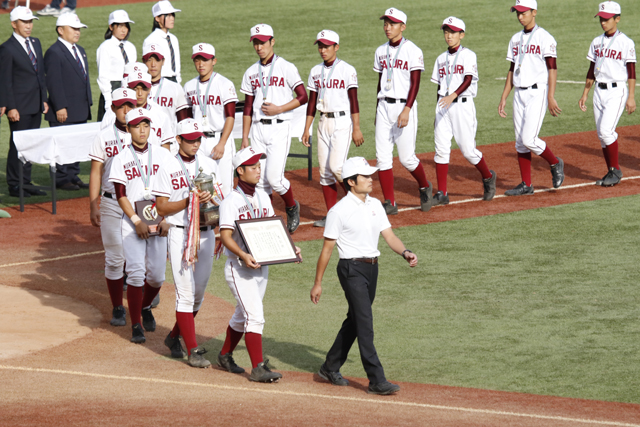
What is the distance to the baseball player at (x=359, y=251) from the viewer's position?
6.35 meters

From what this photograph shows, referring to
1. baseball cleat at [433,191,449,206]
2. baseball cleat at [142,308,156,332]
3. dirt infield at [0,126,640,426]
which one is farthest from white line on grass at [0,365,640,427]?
baseball cleat at [433,191,449,206]

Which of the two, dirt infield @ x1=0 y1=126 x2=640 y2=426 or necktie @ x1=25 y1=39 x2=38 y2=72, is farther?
necktie @ x1=25 y1=39 x2=38 y2=72

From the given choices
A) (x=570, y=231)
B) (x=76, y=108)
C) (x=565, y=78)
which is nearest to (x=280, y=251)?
(x=570, y=231)

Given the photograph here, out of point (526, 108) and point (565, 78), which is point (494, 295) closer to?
point (526, 108)

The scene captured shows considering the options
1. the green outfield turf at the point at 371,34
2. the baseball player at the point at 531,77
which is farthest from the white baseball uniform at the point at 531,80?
the green outfield turf at the point at 371,34

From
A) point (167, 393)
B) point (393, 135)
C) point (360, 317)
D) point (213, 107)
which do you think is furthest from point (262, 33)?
point (167, 393)

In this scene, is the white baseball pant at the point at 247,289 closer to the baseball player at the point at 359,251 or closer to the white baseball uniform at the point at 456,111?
the baseball player at the point at 359,251

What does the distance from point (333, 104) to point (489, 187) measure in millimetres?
2521

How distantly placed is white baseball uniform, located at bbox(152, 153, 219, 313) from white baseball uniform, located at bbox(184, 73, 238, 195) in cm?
324

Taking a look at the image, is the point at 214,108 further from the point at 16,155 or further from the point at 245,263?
the point at 245,263

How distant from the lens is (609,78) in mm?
12203

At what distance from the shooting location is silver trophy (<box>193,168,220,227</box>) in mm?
6715

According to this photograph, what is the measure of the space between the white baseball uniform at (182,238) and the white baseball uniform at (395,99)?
4.65m

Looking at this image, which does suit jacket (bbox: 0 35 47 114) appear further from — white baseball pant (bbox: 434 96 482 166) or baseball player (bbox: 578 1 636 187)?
baseball player (bbox: 578 1 636 187)
